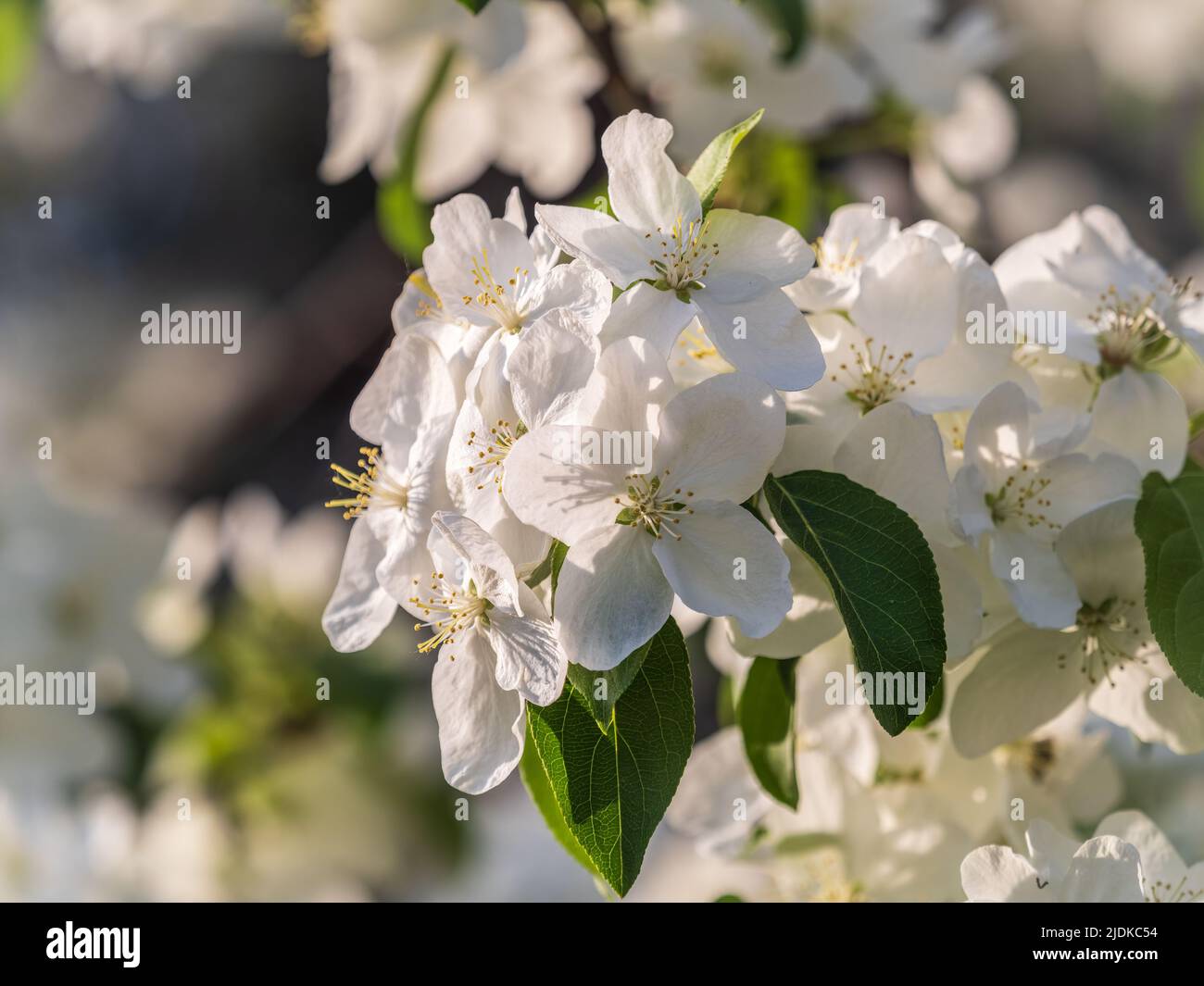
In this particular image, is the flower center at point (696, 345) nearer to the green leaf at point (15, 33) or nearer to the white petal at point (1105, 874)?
the white petal at point (1105, 874)

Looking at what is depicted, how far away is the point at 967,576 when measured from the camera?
0.75 m

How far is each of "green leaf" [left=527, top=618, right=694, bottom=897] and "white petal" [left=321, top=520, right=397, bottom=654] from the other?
5.5 inches

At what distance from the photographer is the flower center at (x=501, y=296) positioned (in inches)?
28.6

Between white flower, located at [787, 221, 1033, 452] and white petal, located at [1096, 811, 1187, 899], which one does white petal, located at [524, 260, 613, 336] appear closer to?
white flower, located at [787, 221, 1033, 452]

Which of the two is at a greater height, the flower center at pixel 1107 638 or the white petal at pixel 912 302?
the white petal at pixel 912 302

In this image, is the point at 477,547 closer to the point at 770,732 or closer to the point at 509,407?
the point at 509,407

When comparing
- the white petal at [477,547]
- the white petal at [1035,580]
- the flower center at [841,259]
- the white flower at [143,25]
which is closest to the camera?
the white petal at [477,547]

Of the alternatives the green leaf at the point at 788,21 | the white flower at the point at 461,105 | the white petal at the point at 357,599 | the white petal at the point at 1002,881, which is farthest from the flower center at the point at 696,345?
the white flower at the point at 461,105

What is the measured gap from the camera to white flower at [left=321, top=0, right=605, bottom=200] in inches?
57.9

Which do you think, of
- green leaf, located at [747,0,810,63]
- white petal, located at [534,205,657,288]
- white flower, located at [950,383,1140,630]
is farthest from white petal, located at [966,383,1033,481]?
green leaf, located at [747,0,810,63]

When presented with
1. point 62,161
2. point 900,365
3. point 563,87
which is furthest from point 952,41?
point 62,161

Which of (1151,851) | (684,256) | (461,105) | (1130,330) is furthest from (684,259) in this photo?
(461,105)

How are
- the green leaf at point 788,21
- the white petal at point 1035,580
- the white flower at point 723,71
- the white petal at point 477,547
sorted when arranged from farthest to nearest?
the white flower at point 723,71, the green leaf at point 788,21, the white petal at point 1035,580, the white petal at point 477,547

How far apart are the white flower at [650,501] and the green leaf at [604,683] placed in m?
0.02
